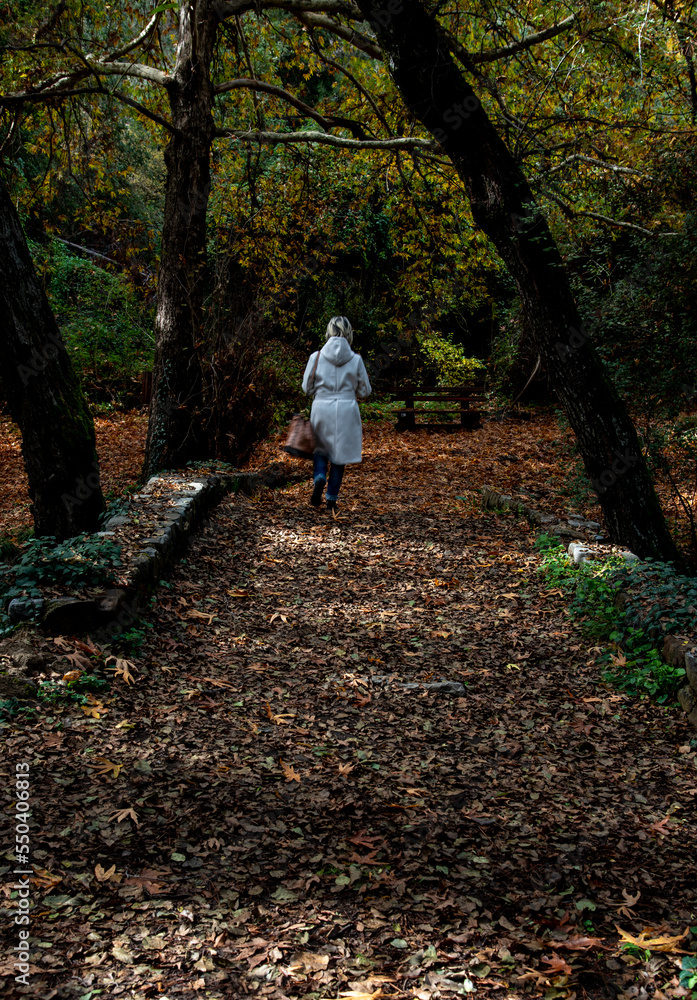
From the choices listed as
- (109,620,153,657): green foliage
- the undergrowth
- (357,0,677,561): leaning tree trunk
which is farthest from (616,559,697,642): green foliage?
(109,620,153,657): green foliage

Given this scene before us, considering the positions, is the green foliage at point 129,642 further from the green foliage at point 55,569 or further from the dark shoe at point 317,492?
the dark shoe at point 317,492

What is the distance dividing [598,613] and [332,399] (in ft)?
12.1

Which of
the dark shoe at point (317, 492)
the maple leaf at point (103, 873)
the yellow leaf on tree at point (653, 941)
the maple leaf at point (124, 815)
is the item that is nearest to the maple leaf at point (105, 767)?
Answer: the maple leaf at point (124, 815)

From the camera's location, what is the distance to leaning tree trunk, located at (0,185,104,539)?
5.03 meters

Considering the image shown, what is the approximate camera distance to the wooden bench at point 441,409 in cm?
1379

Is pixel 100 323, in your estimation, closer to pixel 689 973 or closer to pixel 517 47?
pixel 517 47

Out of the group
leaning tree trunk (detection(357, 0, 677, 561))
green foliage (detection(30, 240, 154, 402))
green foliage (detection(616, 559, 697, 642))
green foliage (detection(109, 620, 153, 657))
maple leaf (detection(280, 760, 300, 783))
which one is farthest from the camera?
green foliage (detection(30, 240, 154, 402))

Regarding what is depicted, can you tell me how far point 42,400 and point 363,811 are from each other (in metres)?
3.79

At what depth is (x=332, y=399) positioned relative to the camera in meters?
7.50

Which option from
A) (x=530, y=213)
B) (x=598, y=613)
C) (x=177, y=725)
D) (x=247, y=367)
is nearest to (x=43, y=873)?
(x=177, y=725)

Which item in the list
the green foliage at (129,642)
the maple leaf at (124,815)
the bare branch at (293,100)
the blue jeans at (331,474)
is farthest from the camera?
the bare branch at (293,100)

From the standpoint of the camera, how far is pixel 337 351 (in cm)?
732

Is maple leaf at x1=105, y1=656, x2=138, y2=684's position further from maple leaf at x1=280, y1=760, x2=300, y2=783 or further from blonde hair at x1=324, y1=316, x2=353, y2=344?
blonde hair at x1=324, y1=316, x2=353, y2=344

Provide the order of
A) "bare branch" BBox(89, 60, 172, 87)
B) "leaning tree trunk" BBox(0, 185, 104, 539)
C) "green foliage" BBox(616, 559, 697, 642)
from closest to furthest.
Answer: "green foliage" BBox(616, 559, 697, 642)
"leaning tree trunk" BBox(0, 185, 104, 539)
"bare branch" BBox(89, 60, 172, 87)
